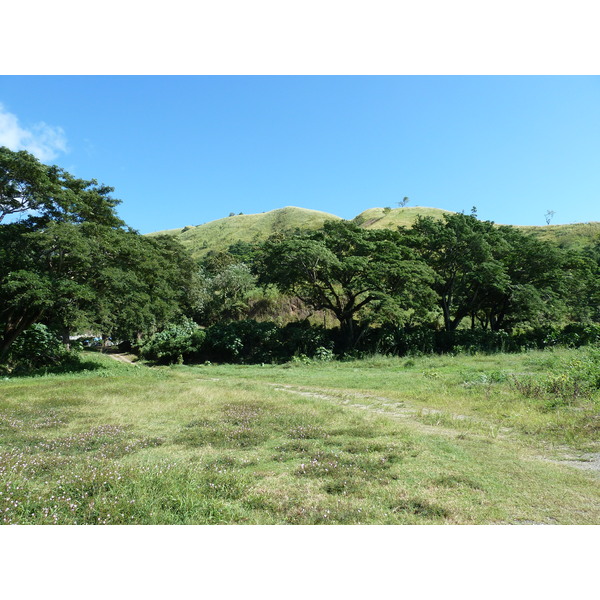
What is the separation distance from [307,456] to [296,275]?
18.2 metres

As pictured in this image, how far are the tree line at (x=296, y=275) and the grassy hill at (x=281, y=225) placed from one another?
174 feet

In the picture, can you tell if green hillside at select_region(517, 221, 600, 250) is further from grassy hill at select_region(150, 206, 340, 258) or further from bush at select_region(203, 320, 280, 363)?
bush at select_region(203, 320, 280, 363)

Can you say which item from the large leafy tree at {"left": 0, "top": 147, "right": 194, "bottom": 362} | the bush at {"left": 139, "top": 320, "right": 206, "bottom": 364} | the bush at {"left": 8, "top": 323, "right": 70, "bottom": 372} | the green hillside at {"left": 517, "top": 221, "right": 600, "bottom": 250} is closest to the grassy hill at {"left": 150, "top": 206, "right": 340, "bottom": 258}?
the green hillside at {"left": 517, "top": 221, "right": 600, "bottom": 250}

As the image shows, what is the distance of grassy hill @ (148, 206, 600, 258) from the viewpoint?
78.6m

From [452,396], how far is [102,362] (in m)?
18.1

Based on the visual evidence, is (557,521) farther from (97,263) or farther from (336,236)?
(336,236)

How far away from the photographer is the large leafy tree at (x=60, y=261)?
46.7 ft

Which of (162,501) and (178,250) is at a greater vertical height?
(178,250)

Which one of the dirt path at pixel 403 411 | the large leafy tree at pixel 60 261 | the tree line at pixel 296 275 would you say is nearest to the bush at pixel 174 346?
the tree line at pixel 296 275

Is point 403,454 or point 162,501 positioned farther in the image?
point 403,454

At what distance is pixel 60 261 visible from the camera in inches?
604

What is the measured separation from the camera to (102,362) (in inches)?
792

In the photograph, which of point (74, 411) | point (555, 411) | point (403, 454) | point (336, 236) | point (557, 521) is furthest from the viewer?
point (336, 236)

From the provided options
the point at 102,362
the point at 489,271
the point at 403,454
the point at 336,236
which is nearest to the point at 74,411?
the point at 403,454
